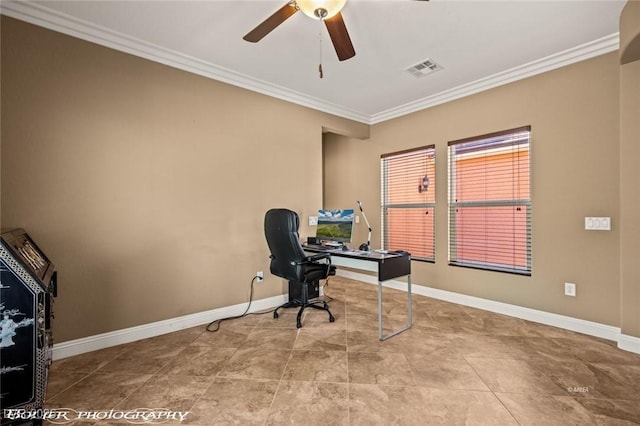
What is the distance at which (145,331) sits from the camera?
2742mm

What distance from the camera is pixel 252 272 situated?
3.51 m

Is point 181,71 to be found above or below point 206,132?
above

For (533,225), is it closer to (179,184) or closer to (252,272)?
(252,272)

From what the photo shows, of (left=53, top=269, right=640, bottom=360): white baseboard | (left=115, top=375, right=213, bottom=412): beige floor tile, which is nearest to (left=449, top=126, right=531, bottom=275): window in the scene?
(left=53, top=269, right=640, bottom=360): white baseboard

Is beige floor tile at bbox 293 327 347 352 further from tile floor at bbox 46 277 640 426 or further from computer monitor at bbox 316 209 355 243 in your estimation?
computer monitor at bbox 316 209 355 243

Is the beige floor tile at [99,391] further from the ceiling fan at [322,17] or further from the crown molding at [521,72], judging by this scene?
the crown molding at [521,72]

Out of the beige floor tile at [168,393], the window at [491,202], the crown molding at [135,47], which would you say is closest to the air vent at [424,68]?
the window at [491,202]

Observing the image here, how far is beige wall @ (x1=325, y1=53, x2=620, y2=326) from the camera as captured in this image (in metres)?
2.71

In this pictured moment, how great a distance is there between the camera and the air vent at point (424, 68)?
3129 mm

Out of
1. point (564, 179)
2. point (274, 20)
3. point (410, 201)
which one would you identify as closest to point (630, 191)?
point (564, 179)

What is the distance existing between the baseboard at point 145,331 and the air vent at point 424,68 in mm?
3206

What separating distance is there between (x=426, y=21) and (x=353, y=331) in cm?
290

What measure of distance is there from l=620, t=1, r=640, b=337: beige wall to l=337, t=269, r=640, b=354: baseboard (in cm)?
12

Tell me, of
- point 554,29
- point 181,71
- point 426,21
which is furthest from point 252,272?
point 554,29
